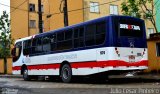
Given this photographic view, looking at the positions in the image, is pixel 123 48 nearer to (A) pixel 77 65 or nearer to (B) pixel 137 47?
(B) pixel 137 47

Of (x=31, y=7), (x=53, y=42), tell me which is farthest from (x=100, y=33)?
(x=31, y=7)

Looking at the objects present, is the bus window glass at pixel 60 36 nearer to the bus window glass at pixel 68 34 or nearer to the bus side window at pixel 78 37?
the bus window glass at pixel 68 34

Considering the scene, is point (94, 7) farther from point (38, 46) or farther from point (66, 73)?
point (66, 73)

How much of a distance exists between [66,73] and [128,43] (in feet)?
15.0

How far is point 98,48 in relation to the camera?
56.1 feet

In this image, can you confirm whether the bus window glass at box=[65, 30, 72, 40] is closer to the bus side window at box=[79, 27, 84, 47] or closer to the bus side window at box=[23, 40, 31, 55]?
the bus side window at box=[79, 27, 84, 47]

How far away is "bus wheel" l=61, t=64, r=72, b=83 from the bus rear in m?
3.84

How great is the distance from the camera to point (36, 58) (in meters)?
23.4

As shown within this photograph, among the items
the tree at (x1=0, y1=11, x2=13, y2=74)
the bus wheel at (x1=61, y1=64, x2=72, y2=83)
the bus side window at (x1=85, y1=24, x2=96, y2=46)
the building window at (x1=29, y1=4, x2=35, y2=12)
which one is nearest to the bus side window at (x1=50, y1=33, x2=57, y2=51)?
the bus wheel at (x1=61, y1=64, x2=72, y2=83)

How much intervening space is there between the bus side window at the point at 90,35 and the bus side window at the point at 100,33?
0.32 meters

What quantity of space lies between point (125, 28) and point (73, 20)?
101 ft

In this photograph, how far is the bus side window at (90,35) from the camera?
1759 centimetres

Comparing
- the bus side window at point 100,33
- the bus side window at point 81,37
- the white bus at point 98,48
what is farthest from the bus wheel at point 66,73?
the bus side window at point 100,33

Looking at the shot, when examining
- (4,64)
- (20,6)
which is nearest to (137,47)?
(4,64)
